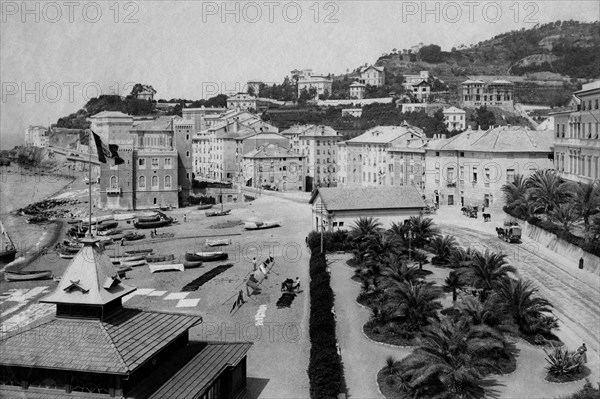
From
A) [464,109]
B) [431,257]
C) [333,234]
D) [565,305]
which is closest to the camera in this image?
[565,305]

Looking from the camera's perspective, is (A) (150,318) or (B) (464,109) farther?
(B) (464,109)

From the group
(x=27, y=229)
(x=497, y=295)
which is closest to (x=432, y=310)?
(x=497, y=295)

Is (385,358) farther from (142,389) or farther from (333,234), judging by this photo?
(333,234)

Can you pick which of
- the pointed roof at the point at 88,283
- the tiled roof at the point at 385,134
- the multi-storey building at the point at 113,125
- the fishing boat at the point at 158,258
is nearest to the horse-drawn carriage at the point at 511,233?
the fishing boat at the point at 158,258

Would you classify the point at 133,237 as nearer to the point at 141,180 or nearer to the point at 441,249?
the point at 141,180

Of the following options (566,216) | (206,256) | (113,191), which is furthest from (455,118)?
(566,216)

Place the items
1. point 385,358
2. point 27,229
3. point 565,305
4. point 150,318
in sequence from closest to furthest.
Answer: point 150,318
point 385,358
point 565,305
point 27,229

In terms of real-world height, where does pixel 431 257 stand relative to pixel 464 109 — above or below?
below
